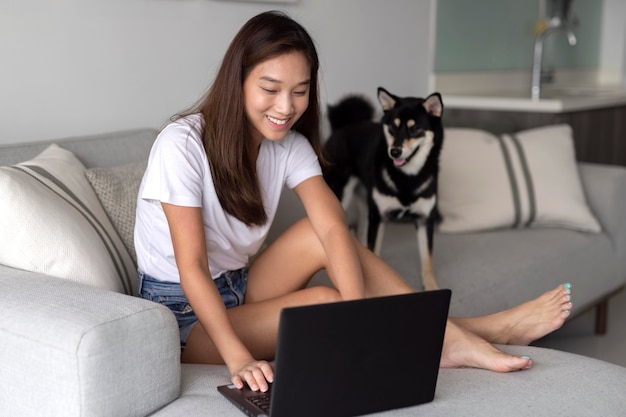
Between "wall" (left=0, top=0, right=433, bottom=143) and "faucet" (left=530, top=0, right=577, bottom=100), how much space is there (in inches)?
61.9

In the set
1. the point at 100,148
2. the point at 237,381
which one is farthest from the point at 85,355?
the point at 100,148

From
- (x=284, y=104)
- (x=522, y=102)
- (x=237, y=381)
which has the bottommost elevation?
(x=237, y=381)

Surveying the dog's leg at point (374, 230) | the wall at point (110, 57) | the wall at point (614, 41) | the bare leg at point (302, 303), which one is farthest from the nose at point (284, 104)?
the wall at point (614, 41)

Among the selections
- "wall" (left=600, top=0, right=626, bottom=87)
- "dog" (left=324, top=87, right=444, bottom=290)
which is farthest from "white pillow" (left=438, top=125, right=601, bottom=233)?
"wall" (left=600, top=0, right=626, bottom=87)

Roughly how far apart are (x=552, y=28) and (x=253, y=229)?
321 centimetres

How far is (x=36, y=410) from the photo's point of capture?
1299 mm

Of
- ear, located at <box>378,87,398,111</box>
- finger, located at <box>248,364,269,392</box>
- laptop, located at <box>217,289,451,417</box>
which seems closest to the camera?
laptop, located at <box>217,289,451,417</box>

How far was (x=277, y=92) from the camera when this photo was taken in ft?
5.18

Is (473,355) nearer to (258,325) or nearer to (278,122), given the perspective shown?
(258,325)

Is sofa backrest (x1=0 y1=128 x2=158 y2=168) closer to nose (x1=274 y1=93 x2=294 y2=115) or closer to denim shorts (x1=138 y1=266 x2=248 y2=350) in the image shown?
denim shorts (x1=138 y1=266 x2=248 y2=350)

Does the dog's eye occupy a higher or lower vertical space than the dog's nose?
higher

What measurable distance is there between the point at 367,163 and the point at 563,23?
244 centimetres

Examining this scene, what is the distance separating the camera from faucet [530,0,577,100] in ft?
14.1

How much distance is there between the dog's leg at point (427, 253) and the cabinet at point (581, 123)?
94 centimetres
